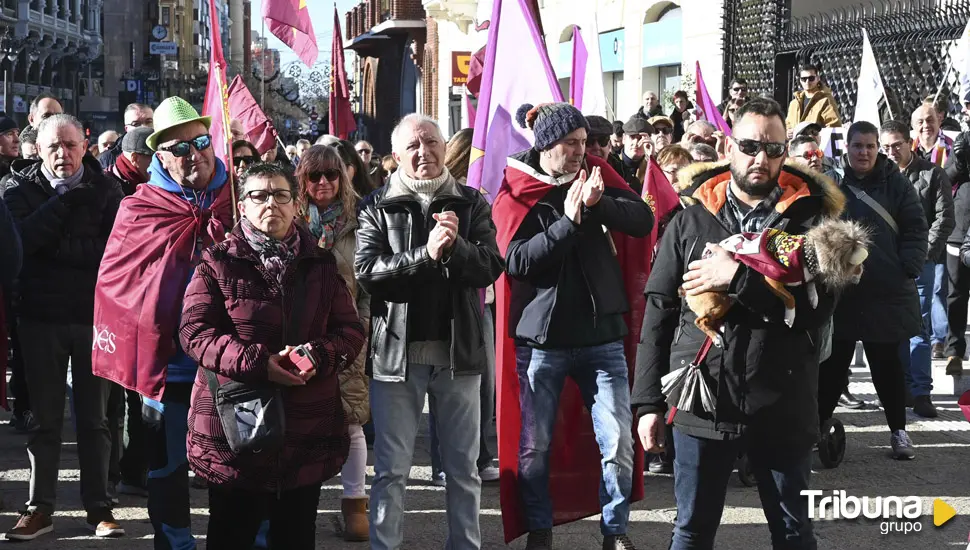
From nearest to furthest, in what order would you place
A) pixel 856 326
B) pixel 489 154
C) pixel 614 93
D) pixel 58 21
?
pixel 489 154 < pixel 856 326 < pixel 614 93 < pixel 58 21

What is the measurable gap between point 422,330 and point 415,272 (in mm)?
285

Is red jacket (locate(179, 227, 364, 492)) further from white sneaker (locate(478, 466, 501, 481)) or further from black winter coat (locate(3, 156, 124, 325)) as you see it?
white sneaker (locate(478, 466, 501, 481))

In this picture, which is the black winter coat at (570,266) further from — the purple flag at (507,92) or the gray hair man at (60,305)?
the gray hair man at (60,305)

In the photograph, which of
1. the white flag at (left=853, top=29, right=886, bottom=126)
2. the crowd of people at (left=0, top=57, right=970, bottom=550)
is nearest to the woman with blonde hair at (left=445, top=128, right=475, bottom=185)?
the crowd of people at (left=0, top=57, right=970, bottom=550)

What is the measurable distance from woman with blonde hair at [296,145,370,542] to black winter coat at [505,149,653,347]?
0.92m

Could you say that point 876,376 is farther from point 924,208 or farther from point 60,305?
point 60,305

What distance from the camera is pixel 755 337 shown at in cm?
436

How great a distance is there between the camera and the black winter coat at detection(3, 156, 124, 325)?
6.14 m

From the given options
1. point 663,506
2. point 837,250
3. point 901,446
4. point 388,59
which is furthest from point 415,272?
point 388,59

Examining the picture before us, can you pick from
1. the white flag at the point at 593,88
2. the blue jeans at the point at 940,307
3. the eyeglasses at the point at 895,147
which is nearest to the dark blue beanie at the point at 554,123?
the white flag at the point at 593,88

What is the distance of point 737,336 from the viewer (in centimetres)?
438

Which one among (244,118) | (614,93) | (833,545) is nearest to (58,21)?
(614,93)

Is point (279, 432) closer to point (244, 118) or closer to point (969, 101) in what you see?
point (244, 118)

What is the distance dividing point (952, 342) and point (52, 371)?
7.39 meters
